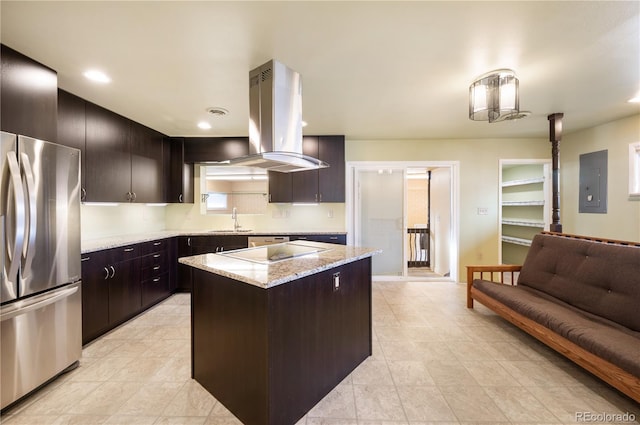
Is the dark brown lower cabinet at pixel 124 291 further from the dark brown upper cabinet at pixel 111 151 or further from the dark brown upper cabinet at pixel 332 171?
the dark brown upper cabinet at pixel 332 171

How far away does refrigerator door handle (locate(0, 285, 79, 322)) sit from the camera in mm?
1601

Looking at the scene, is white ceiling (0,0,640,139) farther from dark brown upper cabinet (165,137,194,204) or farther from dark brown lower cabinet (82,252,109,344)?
dark brown lower cabinet (82,252,109,344)

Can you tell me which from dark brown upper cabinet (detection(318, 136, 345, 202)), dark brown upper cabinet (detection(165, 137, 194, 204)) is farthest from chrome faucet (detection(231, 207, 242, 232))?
dark brown upper cabinet (detection(318, 136, 345, 202))

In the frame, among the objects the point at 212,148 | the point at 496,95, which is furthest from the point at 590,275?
the point at 212,148

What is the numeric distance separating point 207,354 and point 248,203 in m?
2.97

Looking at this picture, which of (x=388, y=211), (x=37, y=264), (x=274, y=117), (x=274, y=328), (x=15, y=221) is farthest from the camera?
(x=388, y=211)

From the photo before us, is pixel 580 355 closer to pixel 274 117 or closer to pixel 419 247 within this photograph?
pixel 274 117

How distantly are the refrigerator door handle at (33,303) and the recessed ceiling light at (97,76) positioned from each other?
5.72 ft

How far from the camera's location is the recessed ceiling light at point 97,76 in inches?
85.0

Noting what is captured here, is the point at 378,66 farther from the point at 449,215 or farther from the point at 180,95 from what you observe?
the point at 449,215

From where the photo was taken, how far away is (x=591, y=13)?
1.56 meters

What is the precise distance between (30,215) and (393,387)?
8.92ft

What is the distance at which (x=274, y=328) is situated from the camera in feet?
4.66

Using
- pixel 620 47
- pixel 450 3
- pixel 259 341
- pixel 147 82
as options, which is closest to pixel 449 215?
pixel 620 47
